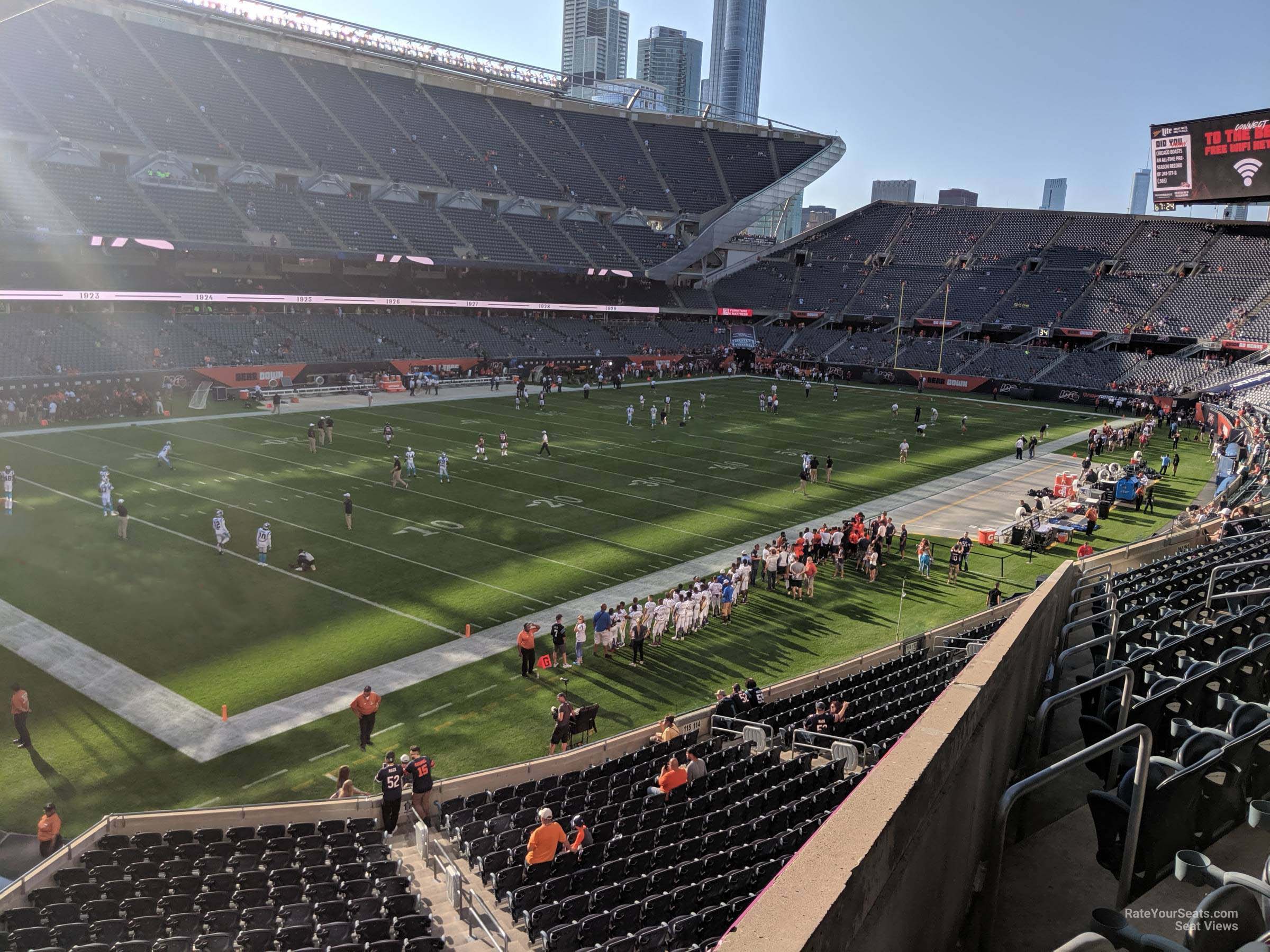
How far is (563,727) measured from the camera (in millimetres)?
14062

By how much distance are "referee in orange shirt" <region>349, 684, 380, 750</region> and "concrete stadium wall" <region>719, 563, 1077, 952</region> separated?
394 inches

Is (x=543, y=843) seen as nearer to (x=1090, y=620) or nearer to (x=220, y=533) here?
(x=1090, y=620)

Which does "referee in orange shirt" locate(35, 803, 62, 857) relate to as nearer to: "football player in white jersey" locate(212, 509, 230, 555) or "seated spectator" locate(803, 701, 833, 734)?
"seated spectator" locate(803, 701, 833, 734)

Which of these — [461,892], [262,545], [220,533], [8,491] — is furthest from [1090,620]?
[8,491]

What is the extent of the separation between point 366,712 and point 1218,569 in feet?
40.5

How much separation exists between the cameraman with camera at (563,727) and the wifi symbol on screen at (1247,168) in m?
54.5

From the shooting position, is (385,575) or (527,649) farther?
(385,575)

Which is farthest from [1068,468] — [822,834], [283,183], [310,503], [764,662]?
[283,183]

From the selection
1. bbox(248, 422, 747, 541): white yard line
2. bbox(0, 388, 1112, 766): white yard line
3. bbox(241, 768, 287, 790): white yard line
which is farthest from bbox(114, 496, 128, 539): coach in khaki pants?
bbox(241, 768, 287, 790): white yard line

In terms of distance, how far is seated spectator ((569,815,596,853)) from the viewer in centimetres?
963

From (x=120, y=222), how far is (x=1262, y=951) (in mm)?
60227

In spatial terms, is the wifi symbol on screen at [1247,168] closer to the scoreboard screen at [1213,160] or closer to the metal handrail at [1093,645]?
A: the scoreboard screen at [1213,160]

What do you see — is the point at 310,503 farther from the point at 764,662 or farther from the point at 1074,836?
the point at 1074,836

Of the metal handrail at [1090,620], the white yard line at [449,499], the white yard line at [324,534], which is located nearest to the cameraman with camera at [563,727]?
the white yard line at [324,534]
